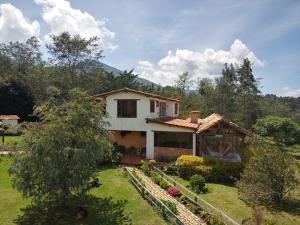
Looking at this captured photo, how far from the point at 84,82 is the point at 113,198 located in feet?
130

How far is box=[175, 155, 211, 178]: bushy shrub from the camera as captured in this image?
2492cm

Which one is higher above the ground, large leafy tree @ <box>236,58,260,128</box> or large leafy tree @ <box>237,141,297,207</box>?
large leafy tree @ <box>236,58,260,128</box>

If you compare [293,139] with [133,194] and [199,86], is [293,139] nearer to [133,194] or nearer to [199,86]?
[199,86]

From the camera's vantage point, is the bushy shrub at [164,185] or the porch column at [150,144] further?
the porch column at [150,144]

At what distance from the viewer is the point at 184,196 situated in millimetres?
18938

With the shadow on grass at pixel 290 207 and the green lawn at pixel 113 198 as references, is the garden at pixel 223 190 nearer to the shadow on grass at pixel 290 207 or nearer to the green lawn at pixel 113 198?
the shadow on grass at pixel 290 207

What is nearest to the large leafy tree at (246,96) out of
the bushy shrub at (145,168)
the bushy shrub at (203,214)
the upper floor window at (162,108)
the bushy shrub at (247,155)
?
the upper floor window at (162,108)

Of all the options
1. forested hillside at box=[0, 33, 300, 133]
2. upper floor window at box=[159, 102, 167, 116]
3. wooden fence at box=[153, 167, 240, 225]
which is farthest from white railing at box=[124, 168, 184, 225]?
forested hillside at box=[0, 33, 300, 133]

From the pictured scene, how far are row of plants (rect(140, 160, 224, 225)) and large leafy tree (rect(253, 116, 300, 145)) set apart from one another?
30.0 m

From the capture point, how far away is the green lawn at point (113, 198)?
1610 centimetres

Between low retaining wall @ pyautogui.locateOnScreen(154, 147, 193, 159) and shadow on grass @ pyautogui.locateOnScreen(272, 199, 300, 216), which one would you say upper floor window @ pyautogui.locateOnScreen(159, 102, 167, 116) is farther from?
shadow on grass @ pyautogui.locateOnScreen(272, 199, 300, 216)

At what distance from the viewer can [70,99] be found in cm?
1756

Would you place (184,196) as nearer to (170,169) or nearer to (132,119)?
(170,169)

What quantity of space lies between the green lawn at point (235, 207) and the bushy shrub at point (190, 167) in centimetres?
226
